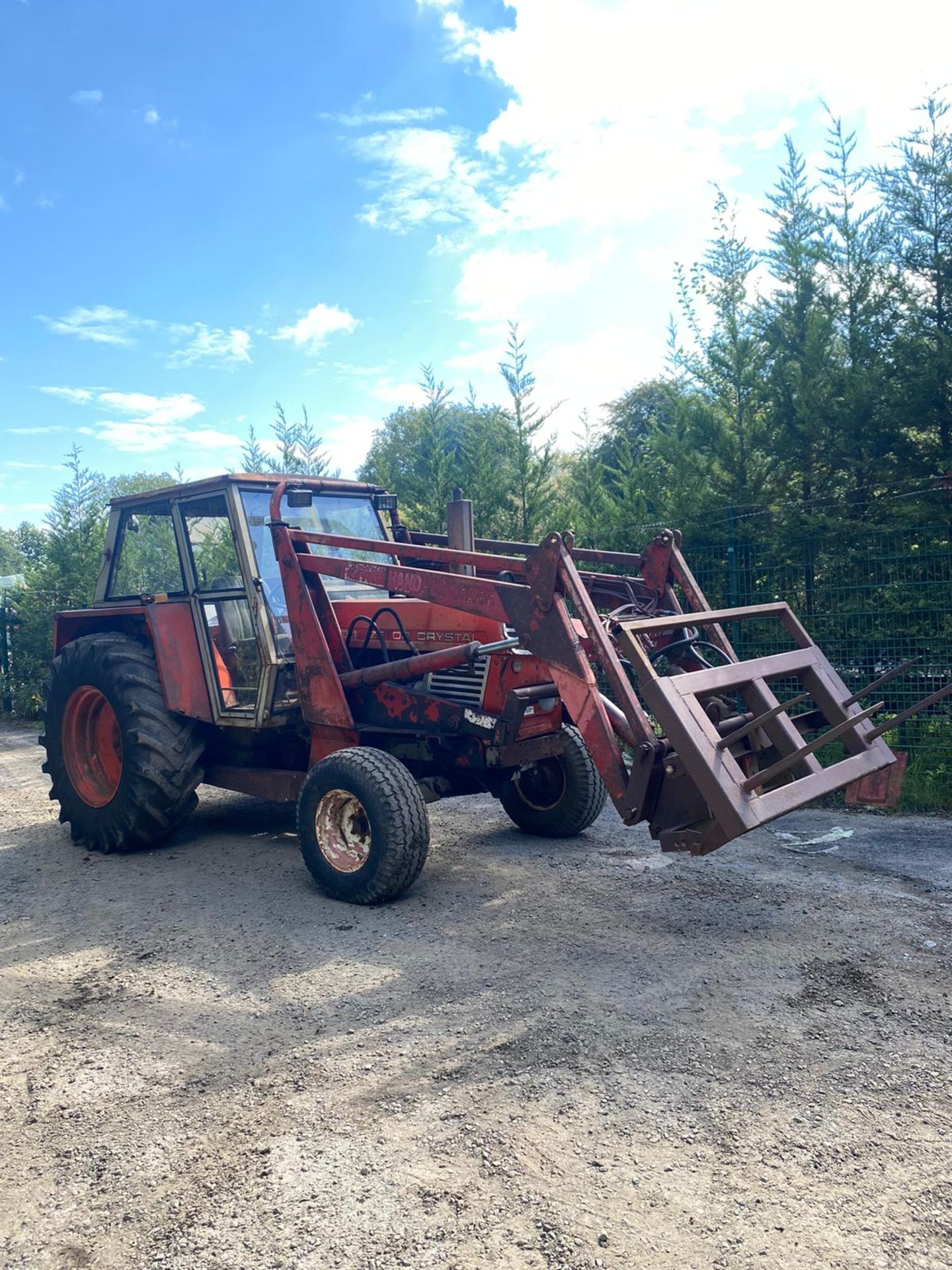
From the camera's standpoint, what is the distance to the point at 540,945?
14.0 ft

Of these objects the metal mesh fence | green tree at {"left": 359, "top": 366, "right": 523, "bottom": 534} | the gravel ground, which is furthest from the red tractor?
green tree at {"left": 359, "top": 366, "right": 523, "bottom": 534}

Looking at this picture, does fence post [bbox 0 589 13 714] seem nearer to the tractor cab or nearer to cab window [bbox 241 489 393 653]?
the tractor cab

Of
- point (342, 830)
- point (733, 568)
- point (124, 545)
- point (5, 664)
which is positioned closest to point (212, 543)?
point (124, 545)

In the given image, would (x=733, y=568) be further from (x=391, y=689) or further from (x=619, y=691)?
(x=619, y=691)

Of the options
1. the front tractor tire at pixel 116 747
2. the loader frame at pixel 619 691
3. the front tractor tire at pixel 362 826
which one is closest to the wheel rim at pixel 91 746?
the front tractor tire at pixel 116 747

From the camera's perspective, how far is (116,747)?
659 cm

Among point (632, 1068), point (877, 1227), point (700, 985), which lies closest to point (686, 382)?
point (700, 985)

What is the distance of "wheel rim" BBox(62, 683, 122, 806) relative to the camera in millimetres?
6500

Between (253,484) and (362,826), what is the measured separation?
2260 mm

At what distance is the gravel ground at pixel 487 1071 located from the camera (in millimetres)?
2369

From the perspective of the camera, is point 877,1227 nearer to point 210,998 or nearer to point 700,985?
point 700,985

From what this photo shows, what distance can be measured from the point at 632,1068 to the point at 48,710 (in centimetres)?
491

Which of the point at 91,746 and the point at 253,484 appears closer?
the point at 253,484

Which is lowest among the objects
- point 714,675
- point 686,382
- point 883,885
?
point 883,885
